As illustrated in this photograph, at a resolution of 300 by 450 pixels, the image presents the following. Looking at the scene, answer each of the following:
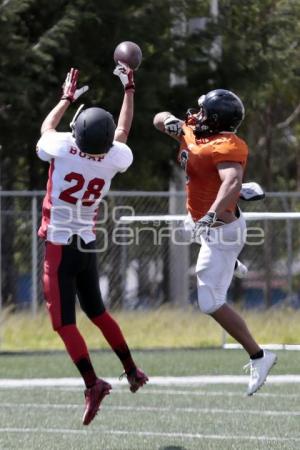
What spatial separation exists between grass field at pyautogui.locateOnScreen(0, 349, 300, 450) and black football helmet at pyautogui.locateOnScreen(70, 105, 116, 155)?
189 centimetres

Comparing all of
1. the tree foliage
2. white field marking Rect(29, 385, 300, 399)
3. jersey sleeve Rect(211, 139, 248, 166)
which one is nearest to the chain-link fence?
the tree foliage

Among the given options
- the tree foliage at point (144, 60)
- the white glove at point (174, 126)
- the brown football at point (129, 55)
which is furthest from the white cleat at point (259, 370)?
the tree foliage at point (144, 60)

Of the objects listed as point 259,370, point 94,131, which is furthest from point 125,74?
point 259,370

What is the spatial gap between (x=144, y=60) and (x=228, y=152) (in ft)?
37.4

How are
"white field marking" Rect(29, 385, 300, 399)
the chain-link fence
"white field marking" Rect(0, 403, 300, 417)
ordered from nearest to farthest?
"white field marking" Rect(0, 403, 300, 417) < "white field marking" Rect(29, 385, 300, 399) < the chain-link fence

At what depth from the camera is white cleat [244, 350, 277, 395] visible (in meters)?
9.05

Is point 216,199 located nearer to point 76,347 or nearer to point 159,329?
point 76,347

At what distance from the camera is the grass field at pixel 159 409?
28.9 feet

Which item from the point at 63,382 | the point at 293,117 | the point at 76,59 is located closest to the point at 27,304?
the point at 76,59

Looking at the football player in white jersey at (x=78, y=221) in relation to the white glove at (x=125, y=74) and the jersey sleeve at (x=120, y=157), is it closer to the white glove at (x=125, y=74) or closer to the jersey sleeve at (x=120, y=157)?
the jersey sleeve at (x=120, y=157)

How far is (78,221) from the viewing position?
29.5 ft

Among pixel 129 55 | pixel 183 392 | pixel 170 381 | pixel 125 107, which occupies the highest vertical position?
pixel 129 55

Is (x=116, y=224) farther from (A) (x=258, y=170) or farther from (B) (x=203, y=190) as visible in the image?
(A) (x=258, y=170)

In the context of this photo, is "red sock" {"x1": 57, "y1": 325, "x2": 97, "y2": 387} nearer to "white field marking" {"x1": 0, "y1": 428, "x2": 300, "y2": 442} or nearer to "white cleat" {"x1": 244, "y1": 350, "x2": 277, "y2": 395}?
"white field marking" {"x1": 0, "y1": 428, "x2": 300, "y2": 442}
